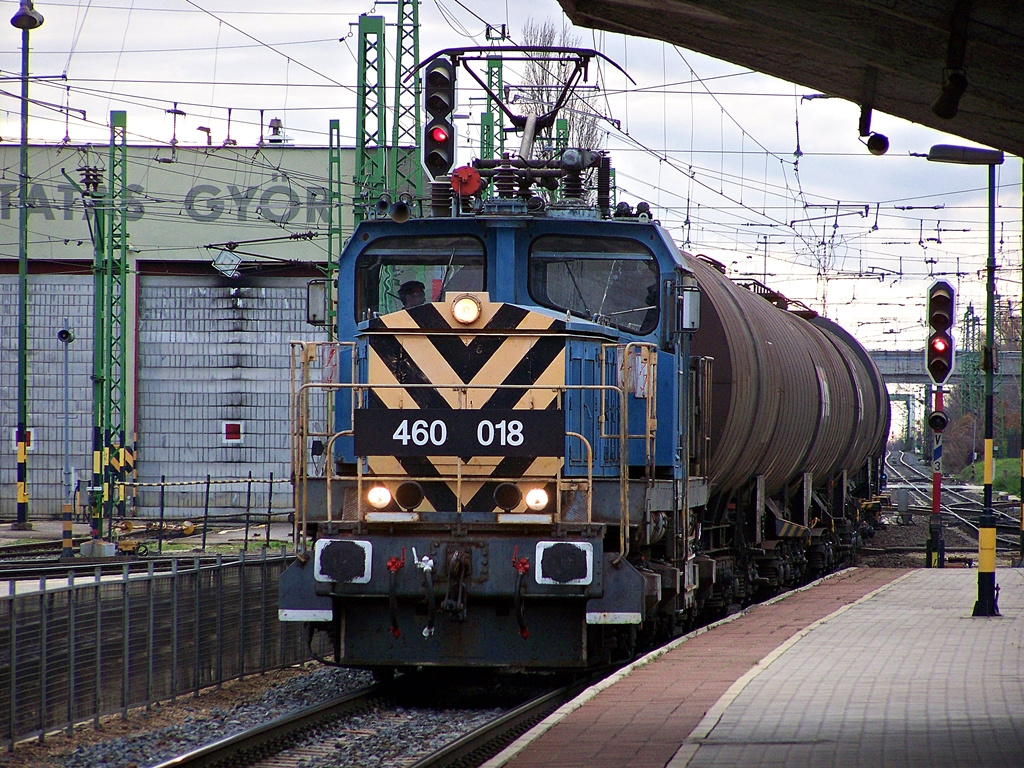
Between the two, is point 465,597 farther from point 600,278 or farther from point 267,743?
point 600,278

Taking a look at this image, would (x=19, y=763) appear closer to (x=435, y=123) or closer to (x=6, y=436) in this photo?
(x=435, y=123)

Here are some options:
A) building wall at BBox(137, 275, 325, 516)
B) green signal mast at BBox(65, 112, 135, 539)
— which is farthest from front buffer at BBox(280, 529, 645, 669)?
building wall at BBox(137, 275, 325, 516)

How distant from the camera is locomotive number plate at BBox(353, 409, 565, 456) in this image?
30.2 feet

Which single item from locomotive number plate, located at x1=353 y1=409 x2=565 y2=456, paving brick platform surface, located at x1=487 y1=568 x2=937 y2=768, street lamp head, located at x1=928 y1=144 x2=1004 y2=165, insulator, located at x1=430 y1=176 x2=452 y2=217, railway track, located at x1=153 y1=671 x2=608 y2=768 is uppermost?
street lamp head, located at x1=928 y1=144 x2=1004 y2=165

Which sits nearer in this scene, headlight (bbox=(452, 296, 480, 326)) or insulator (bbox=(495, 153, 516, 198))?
headlight (bbox=(452, 296, 480, 326))

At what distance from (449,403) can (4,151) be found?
3035 centimetres

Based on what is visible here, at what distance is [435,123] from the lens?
43.6 feet

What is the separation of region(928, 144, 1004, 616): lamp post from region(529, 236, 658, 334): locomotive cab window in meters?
4.48

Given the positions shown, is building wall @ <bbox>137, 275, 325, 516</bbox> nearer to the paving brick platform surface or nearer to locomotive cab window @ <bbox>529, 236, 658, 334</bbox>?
the paving brick platform surface

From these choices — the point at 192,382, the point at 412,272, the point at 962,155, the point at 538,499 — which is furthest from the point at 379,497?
the point at 192,382

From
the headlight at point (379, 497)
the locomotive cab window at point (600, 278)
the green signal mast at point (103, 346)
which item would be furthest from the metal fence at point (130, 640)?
the green signal mast at point (103, 346)

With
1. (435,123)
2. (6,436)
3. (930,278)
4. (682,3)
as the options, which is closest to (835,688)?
(682,3)

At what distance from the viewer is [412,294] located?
34.7 ft

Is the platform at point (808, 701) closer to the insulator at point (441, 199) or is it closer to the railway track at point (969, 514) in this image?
the insulator at point (441, 199)
